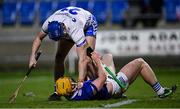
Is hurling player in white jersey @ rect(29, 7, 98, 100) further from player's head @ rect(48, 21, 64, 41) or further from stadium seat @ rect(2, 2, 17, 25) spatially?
stadium seat @ rect(2, 2, 17, 25)

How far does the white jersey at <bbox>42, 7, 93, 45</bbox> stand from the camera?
13.1 m

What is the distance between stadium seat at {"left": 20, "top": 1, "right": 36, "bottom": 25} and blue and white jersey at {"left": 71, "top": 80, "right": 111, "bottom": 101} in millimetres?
19512

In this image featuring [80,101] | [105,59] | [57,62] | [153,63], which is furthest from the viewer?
[153,63]

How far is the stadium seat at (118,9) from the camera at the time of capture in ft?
100

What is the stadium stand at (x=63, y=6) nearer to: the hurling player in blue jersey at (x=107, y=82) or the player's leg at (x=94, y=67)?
the player's leg at (x=94, y=67)

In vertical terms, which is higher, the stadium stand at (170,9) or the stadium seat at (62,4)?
the stadium seat at (62,4)

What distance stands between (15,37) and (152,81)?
17.1 m

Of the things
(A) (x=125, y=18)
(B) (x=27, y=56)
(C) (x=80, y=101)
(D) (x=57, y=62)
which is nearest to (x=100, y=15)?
(A) (x=125, y=18)

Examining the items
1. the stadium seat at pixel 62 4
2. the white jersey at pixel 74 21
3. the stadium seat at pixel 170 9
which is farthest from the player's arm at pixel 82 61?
the stadium seat at pixel 62 4

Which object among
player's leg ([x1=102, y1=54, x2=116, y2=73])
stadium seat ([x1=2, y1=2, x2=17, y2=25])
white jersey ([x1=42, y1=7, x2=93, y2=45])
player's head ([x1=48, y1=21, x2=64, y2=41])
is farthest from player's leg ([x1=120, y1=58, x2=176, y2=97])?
stadium seat ([x1=2, y1=2, x2=17, y2=25])

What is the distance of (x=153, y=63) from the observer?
27500mm

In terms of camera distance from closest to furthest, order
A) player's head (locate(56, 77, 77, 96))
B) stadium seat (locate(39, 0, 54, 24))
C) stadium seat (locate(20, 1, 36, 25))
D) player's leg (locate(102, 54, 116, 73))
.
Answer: player's head (locate(56, 77, 77, 96))
player's leg (locate(102, 54, 116, 73))
stadium seat (locate(39, 0, 54, 24))
stadium seat (locate(20, 1, 36, 25))

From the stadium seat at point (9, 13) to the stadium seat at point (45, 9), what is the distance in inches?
52.3

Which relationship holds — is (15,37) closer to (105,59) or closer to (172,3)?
(172,3)
